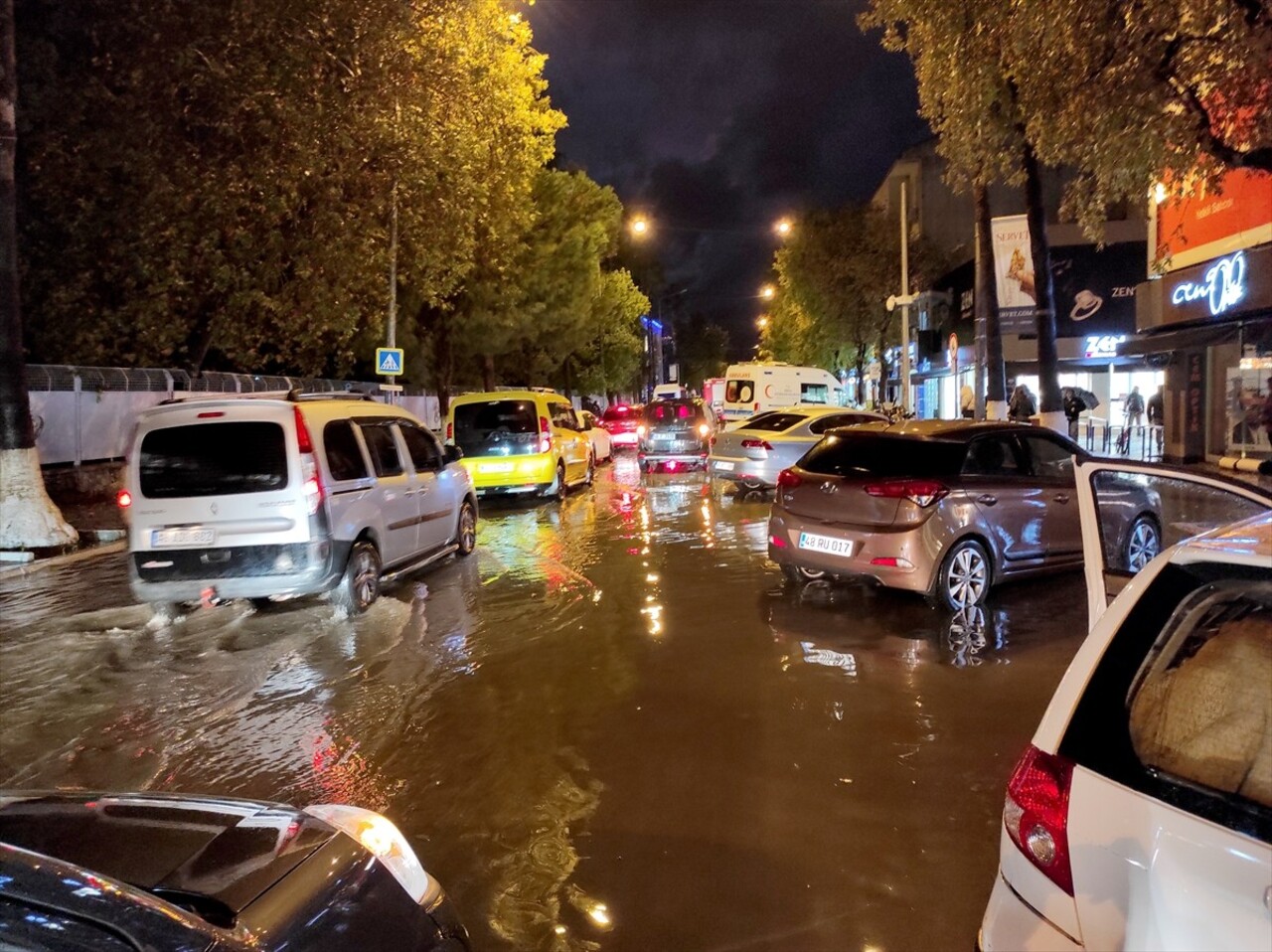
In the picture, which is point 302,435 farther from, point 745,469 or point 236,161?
point 236,161

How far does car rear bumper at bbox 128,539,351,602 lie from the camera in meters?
7.98

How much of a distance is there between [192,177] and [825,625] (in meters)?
13.3

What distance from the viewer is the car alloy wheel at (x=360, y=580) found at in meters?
8.43

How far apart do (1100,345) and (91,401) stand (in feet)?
89.6

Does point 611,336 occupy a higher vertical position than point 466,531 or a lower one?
higher

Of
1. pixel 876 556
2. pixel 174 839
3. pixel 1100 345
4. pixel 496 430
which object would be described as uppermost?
pixel 1100 345

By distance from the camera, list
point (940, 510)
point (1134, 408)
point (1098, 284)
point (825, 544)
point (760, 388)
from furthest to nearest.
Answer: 1. point (760, 388)
2. point (1098, 284)
3. point (1134, 408)
4. point (825, 544)
5. point (940, 510)

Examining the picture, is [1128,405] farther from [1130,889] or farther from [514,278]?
[1130,889]

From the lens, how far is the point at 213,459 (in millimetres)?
8047

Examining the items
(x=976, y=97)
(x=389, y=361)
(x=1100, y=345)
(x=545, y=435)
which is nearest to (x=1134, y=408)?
(x=1100, y=345)

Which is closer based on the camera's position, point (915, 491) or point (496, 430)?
point (915, 491)

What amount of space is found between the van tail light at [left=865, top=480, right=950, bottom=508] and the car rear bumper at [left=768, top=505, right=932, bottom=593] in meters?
0.22

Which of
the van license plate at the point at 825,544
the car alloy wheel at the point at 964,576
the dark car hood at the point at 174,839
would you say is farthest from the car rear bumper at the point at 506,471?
the dark car hood at the point at 174,839

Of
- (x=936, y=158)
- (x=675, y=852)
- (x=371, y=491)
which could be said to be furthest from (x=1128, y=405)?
(x=675, y=852)
